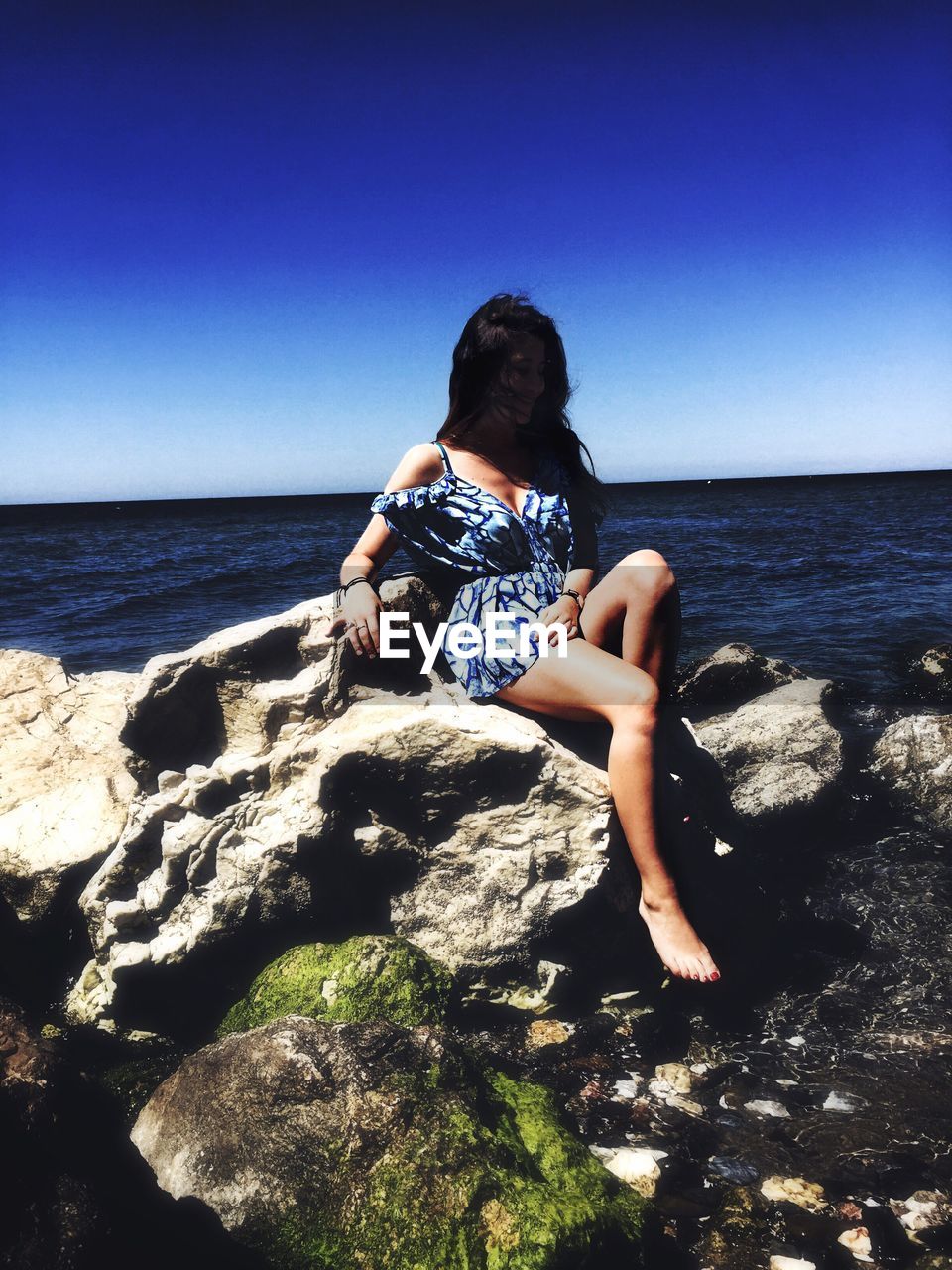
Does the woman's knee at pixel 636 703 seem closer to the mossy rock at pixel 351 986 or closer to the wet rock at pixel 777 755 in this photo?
the mossy rock at pixel 351 986

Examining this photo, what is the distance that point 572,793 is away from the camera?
3.78 metres

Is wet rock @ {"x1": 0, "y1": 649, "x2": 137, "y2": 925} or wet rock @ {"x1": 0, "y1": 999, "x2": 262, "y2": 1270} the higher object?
wet rock @ {"x1": 0, "y1": 649, "x2": 137, "y2": 925}

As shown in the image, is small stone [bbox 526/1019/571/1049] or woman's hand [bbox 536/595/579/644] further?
woman's hand [bbox 536/595/579/644]

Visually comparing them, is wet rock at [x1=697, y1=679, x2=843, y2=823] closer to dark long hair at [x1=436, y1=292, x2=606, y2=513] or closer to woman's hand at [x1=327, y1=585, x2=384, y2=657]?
dark long hair at [x1=436, y1=292, x2=606, y2=513]

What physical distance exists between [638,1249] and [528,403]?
3.69m

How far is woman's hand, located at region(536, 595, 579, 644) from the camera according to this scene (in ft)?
12.5

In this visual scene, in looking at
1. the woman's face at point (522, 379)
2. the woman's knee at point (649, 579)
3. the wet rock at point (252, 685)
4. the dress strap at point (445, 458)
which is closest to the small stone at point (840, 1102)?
the woman's knee at point (649, 579)

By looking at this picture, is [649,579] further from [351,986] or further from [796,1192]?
[796,1192]

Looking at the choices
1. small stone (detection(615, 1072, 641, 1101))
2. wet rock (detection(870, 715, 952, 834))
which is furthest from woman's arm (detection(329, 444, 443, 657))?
wet rock (detection(870, 715, 952, 834))

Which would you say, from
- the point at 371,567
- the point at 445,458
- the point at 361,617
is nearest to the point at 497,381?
the point at 445,458

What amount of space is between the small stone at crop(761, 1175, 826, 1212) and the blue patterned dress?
90.2 inches

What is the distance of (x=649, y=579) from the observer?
3.64 meters

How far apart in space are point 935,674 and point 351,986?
8.58m

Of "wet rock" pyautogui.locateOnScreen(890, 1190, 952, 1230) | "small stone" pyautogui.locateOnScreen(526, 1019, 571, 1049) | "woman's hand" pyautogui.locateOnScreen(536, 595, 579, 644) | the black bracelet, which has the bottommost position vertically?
"wet rock" pyautogui.locateOnScreen(890, 1190, 952, 1230)
